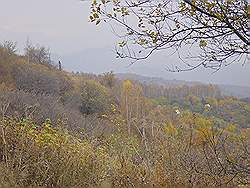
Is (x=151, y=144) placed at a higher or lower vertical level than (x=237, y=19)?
lower

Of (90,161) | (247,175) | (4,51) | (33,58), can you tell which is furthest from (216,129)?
(33,58)

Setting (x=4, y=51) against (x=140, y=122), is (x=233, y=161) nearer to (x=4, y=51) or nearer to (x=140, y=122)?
(x=140, y=122)

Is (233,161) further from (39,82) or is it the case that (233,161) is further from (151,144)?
(39,82)

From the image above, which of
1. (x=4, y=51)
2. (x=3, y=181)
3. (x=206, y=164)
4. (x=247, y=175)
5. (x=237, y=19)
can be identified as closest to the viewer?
(x=237, y=19)

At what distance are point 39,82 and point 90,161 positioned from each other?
38.4m

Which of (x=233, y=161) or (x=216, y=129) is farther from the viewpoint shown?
(x=216, y=129)

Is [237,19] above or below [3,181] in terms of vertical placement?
above

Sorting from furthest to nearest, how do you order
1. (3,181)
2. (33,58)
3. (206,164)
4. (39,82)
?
(33,58) → (39,82) → (206,164) → (3,181)

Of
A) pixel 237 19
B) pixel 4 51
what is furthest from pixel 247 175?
pixel 4 51

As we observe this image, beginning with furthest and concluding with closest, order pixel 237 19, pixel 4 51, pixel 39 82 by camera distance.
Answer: pixel 4 51
pixel 39 82
pixel 237 19

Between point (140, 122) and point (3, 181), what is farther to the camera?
point (140, 122)

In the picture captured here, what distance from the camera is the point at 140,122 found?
23.1 feet

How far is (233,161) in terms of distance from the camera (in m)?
4.80

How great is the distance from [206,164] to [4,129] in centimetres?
Result: 295
